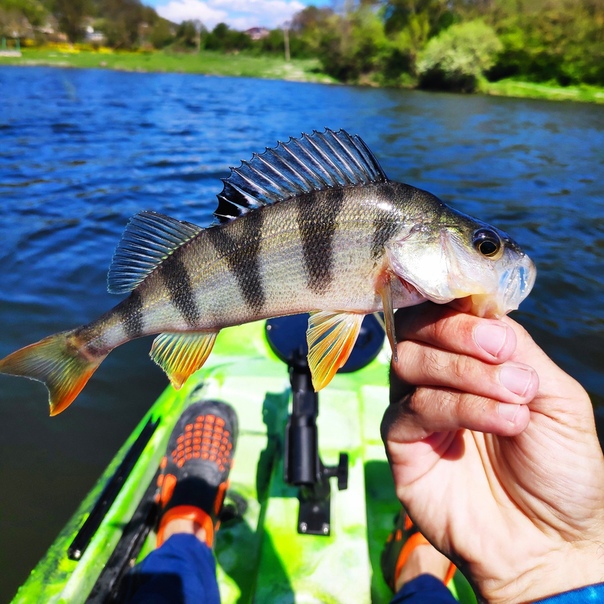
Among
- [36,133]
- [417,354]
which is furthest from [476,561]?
[36,133]

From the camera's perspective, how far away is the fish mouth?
1415mm

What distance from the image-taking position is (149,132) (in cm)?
1648

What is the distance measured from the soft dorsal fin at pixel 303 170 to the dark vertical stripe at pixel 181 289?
0.85ft

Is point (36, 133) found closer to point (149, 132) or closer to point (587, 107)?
point (149, 132)

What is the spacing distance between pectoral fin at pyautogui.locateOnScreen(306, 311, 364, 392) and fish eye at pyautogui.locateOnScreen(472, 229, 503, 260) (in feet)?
1.49

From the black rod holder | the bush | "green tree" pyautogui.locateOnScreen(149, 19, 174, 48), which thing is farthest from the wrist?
"green tree" pyautogui.locateOnScreen(149, 19, 174, 48)

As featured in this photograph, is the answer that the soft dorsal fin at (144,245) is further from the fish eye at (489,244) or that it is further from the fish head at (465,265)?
the fish eye at (489,244)

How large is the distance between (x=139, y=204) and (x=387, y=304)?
8.96 m

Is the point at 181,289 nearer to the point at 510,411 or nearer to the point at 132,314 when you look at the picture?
the point at 132,314

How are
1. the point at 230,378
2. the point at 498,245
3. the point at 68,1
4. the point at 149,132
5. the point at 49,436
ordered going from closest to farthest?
the point at 498,245 < the point at 230,378 < the point at 49,436 < the point at 149,132 < the point at 68,1

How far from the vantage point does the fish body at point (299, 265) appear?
1.45m

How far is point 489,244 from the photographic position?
1.42m

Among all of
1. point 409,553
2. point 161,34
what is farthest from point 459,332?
point 161,34

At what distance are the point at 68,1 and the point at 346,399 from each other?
9455cm
